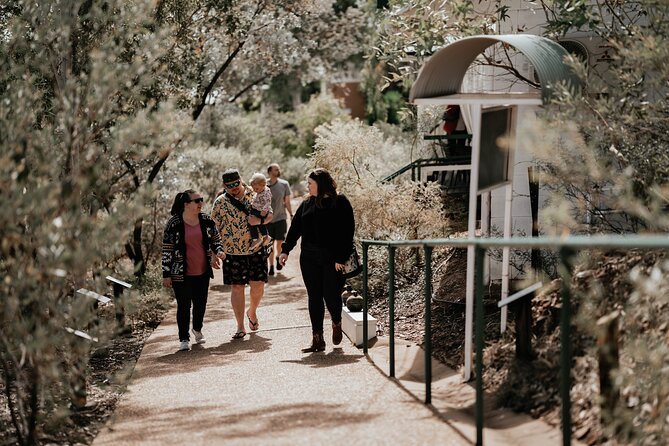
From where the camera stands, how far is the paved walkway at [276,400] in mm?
5625

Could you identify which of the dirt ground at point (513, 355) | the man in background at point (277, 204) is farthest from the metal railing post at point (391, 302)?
the man in background at point (277, 204)

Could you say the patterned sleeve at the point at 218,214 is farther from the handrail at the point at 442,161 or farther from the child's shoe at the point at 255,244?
the handrail at the point at 442,161

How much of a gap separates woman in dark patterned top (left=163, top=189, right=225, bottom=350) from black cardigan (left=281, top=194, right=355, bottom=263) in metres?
1.09

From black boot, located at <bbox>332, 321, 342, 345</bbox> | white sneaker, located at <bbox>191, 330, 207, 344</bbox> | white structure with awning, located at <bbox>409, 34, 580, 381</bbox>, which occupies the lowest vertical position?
white sneaker, located at <bbox>191, 330, 207, 344</bbox>

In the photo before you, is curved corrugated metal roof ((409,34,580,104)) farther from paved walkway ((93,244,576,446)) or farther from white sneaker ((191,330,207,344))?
white sneaker ((191,330,207,344))

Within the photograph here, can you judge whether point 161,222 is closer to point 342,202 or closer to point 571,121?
point 342,202

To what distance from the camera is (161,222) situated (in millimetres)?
16391

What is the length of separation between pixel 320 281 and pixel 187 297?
144 centimetres

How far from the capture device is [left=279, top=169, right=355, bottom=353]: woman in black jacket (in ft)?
28.9

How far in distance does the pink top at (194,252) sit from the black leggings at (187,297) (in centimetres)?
8

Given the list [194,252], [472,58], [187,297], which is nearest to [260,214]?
[194,252]

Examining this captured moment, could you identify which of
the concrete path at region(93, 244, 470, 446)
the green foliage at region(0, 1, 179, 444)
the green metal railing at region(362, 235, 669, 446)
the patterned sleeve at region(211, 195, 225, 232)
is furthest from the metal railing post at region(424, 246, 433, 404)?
the patterned sleeve at region(211, 195, 225, 232)

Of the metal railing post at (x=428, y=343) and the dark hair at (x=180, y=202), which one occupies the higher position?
the dark hair at (x=180, y=202)

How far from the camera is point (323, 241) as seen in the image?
883 cm
